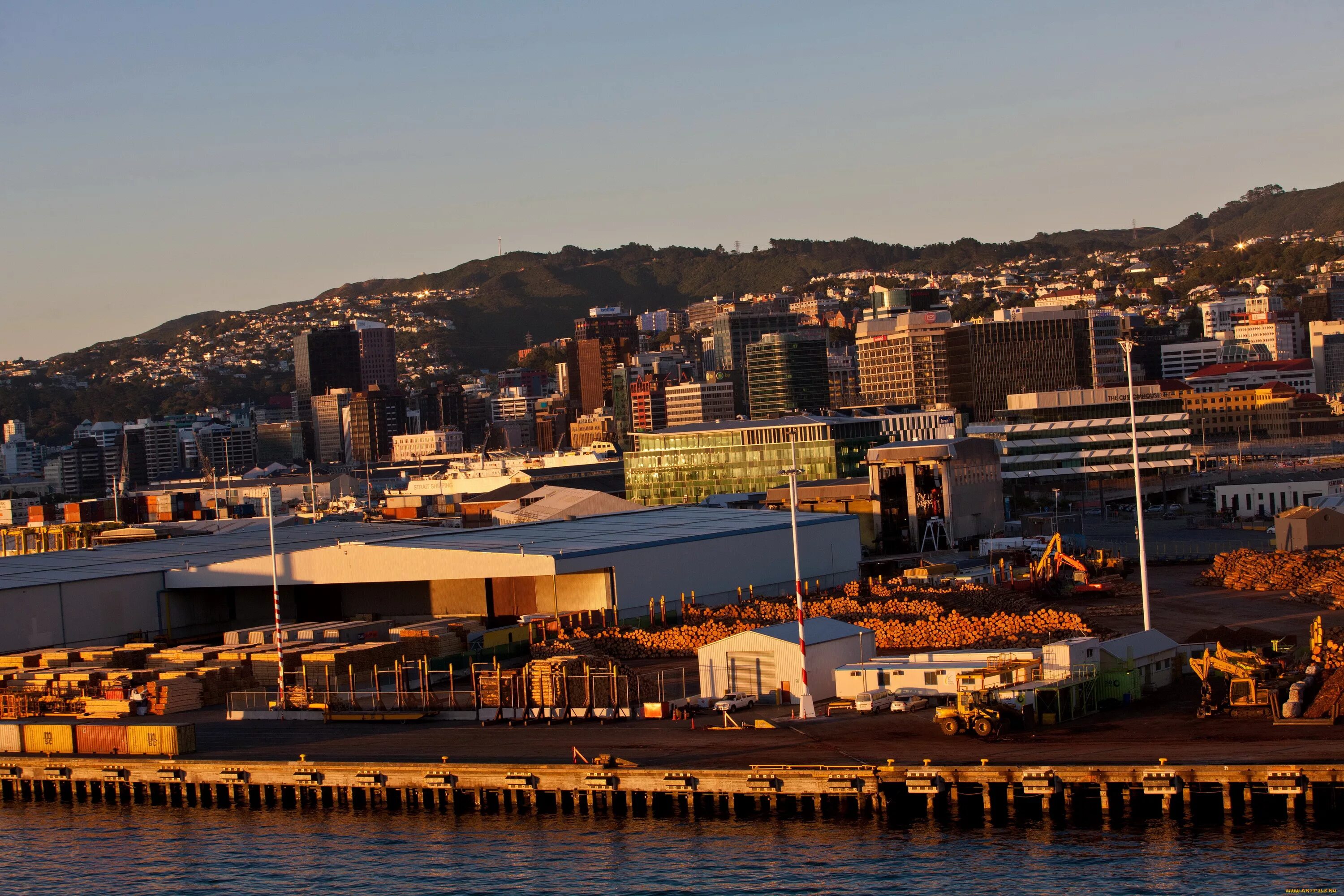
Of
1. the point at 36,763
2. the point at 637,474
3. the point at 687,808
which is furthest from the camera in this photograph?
the point at 637,474

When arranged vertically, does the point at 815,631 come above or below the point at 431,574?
below

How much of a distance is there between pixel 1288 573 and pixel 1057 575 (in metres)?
7.89

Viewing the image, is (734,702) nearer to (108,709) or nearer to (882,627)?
(882,627)

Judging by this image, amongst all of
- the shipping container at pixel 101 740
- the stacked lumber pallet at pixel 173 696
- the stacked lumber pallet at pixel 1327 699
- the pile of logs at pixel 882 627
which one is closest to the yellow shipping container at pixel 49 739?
the shipping container at pixel 101 740

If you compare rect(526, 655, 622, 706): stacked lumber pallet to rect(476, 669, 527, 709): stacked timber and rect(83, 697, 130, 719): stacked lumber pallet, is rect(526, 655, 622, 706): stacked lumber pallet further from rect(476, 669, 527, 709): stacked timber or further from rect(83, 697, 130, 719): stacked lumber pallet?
rect(83, 697, 130, 719): stacked lumber pallet

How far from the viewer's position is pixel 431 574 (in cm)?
5306

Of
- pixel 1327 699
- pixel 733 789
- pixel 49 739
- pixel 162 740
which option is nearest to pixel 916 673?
pixel 733 789

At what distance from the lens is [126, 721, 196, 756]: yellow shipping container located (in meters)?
36.2

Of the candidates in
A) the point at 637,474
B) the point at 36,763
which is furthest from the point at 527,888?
the point at 637,474

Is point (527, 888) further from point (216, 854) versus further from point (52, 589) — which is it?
point (52, 589)

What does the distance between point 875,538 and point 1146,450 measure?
57.4 m

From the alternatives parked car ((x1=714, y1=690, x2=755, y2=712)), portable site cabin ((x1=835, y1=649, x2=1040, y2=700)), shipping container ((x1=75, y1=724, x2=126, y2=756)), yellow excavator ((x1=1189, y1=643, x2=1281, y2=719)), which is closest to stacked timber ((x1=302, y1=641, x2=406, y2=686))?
shipping container ((x1=75, y1=724, x2=126, y2=756))

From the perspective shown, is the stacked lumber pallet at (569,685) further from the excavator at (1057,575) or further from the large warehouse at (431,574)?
the excavator at (1057,575)

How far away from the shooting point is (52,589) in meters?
53.4
